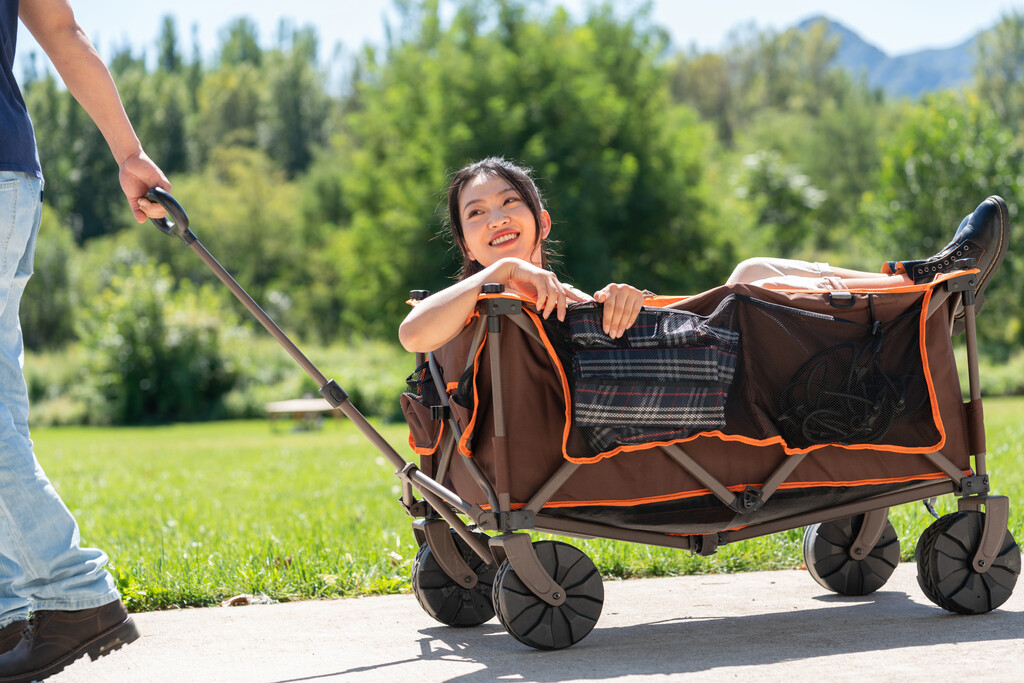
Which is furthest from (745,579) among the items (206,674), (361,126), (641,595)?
(361,126)

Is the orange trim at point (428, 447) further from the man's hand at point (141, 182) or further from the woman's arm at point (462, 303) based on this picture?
the man's hand at point (141, 182)

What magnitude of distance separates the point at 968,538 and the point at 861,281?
2.83ft

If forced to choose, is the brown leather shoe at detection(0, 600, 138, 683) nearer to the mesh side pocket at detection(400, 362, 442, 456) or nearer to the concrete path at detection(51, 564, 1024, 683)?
the concrete path at detection(51, 564, 1024, 683)

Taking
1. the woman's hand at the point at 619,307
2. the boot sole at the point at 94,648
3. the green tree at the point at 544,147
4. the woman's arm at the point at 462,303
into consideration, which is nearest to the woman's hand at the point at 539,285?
the woman's arm at the point at 462,303

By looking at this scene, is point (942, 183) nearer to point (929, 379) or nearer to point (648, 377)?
point (929, 379)

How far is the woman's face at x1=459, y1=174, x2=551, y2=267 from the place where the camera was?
140 inches

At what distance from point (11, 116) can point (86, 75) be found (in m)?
0.26

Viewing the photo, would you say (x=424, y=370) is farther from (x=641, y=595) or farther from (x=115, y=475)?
(x=115, y=475)

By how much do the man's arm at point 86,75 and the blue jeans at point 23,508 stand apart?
0.89ft

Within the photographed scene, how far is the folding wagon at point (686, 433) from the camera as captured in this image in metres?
2.84

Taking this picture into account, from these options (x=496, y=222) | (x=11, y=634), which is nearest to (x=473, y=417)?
(x=496, y=222)

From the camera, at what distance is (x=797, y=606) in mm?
3506

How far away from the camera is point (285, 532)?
5.22 metres

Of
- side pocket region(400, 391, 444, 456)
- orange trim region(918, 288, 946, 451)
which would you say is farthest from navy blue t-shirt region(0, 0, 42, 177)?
orange trim region(918, 288, 946, 451)
